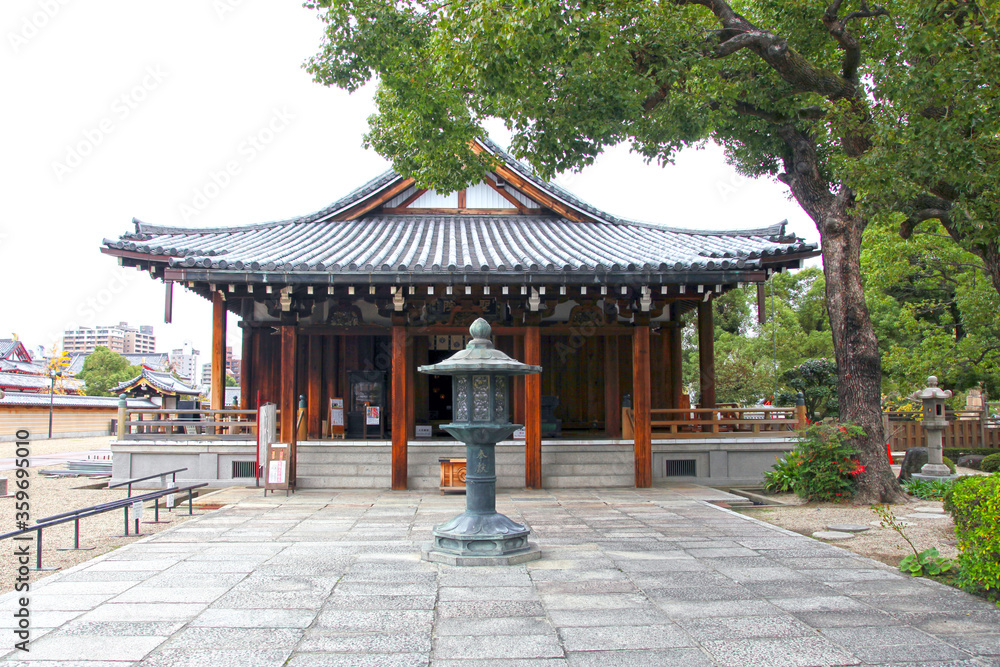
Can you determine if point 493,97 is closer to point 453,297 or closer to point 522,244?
point 453,297

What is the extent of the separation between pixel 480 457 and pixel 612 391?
810cm

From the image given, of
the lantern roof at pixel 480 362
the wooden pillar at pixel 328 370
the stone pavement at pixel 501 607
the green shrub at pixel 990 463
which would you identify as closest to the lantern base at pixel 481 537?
the stone pavement at pixel 501 607

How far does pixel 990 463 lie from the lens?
18375 millimetres

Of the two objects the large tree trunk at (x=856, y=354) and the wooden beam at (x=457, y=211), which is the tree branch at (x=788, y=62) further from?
the wooden beam at (x=457, y=211)

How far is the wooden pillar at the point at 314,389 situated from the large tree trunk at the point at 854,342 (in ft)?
31.8

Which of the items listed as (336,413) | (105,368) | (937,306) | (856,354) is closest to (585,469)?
(856,354)

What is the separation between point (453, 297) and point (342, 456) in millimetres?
3625

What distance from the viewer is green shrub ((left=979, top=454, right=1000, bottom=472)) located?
18234 millimetres

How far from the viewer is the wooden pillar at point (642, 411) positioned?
12422 millimetres

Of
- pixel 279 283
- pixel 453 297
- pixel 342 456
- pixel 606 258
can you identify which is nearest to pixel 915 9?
pixel 606 258

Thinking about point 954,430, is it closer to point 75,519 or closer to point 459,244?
point 459,244

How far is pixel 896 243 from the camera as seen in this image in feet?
56.4

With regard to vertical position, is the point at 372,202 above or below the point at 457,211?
above

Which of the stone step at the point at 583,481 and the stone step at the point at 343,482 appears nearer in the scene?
the stone step at the point at 343,482
